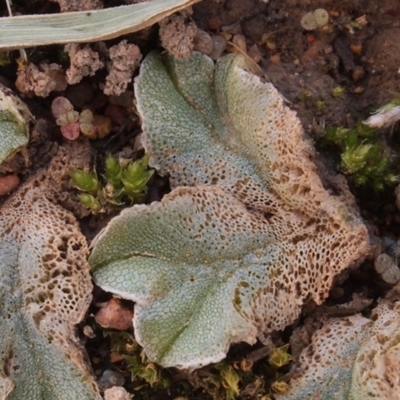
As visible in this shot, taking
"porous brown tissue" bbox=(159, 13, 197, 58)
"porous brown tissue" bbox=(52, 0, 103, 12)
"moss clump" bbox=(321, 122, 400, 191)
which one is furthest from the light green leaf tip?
"moss clump" bbox=(321, 122, 400, 191)

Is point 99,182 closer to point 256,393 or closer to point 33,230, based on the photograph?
point 33,230

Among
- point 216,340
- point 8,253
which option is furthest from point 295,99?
point 8,253

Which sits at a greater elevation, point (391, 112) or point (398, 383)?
point (391, 112)

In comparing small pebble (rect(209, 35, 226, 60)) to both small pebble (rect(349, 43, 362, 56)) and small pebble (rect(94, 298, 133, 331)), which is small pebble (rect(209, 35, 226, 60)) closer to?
small pebble (rect(349, 43, 362, 56))

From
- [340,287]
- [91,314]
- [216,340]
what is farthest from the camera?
[340,287]

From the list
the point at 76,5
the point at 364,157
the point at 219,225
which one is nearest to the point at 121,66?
the point at 76,5
